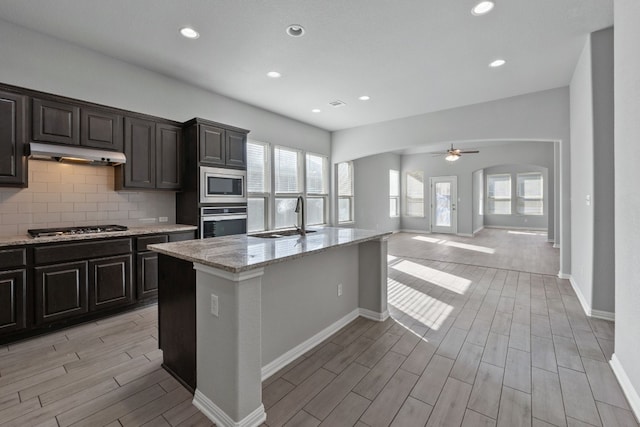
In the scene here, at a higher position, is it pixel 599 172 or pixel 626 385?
pixel 599 172

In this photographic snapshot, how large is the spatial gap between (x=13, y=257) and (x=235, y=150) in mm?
2677

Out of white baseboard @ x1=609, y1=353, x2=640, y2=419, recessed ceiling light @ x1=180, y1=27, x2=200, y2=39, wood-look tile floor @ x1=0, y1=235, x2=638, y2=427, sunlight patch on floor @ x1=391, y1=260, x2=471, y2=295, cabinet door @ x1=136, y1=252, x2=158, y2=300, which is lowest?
wood-look tile floor @ x1=0, y1=235, x2=638, y2=427

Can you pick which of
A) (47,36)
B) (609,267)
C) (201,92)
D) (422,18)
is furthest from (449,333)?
(47,36)

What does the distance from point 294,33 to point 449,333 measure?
11.3 feet

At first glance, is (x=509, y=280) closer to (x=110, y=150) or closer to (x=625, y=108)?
(x=625, y=108)

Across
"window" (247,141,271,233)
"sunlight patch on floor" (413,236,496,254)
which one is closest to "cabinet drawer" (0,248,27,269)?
"window" (247,141,271,233)

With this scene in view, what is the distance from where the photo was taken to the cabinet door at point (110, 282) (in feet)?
10.0

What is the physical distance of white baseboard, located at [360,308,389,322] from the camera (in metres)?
3.11

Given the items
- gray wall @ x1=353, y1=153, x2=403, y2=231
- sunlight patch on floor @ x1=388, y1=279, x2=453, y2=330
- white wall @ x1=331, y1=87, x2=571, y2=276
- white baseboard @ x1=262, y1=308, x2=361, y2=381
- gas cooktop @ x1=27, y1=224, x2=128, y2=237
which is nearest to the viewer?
white baseboard @ x1=262, y1=308, x2=361, y2=381

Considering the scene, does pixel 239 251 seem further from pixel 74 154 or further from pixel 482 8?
pixel 482 8

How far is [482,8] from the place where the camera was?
8.71 feet

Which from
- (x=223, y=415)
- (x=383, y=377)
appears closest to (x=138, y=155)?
(x=223, y=415)

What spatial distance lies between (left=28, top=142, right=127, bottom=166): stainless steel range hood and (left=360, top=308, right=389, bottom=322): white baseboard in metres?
3.26

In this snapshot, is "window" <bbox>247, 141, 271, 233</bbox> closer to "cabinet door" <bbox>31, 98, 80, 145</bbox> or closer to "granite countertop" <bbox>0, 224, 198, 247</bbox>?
"granite countertop" <bbox>0, 224, 198, 247</bbox>
